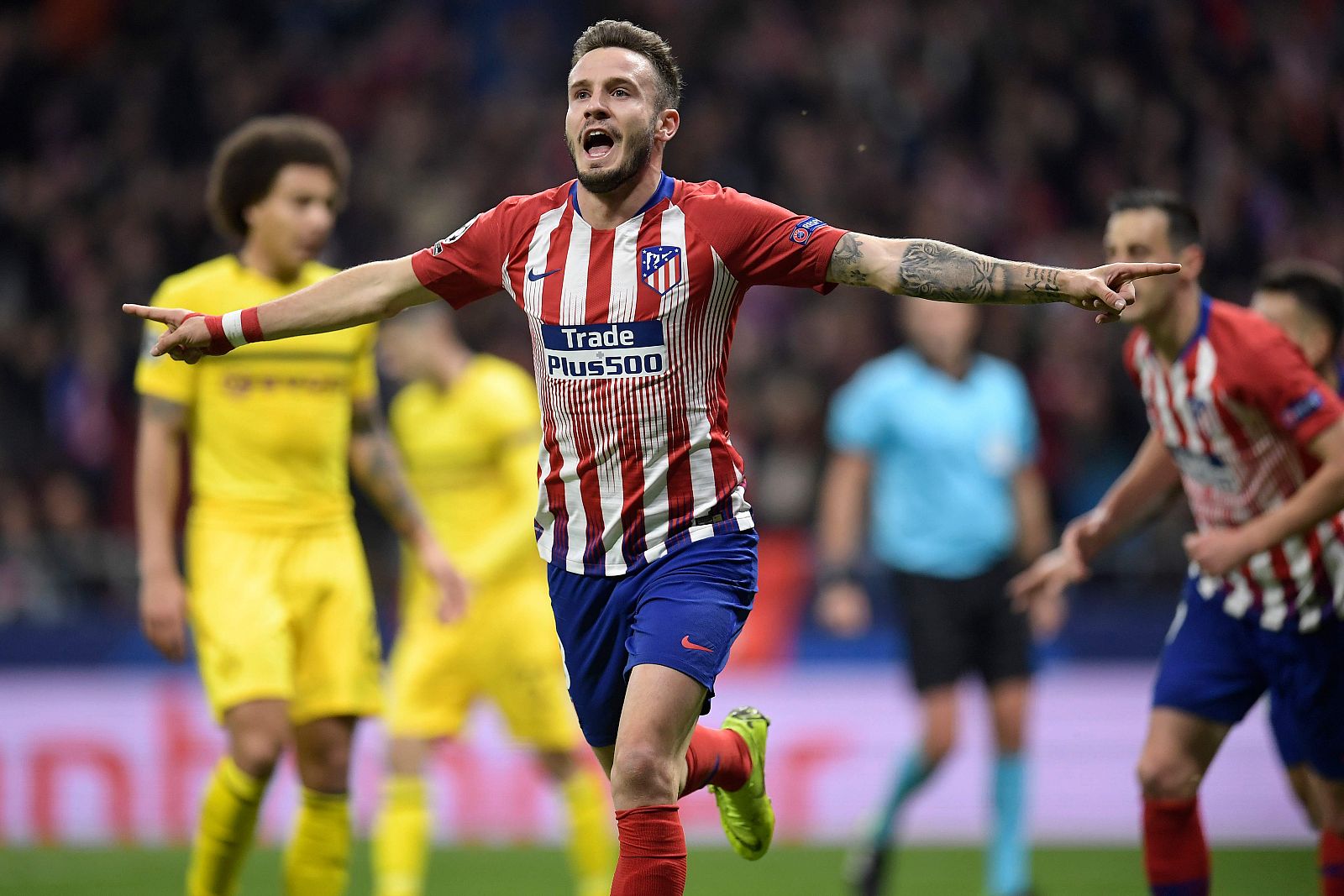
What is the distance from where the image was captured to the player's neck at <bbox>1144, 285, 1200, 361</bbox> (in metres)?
4.86

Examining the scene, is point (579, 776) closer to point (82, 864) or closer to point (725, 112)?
point (82, 864)

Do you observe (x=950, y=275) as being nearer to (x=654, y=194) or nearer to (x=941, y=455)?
(x=654, y=194)

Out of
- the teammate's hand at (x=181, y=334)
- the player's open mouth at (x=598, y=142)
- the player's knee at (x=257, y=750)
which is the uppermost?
the player's open mouth at (x=598, y=142)

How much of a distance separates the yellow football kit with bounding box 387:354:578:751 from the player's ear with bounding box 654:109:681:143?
9.94 feet

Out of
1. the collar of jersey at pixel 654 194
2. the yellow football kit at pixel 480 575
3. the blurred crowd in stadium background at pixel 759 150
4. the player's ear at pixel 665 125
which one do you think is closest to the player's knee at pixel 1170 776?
the collar of jersey at pixel 654 194

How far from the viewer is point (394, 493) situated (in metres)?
5.78

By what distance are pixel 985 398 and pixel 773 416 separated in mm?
3822

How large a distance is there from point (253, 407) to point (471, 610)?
6.45ft

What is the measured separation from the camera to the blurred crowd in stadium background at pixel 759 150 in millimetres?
11672

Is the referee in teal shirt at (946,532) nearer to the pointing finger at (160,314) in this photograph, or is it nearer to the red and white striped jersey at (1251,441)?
the red and white striped jersey at (1251,441)

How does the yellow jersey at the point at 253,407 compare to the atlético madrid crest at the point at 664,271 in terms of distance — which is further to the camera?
the yellow jersey at the point at 253,407

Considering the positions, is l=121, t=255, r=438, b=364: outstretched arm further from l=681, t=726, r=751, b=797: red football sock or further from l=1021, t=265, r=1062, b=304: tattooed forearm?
l=1021, t=265, r=1062, b=304: tattooed forearm

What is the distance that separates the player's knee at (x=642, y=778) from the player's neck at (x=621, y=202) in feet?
4.41

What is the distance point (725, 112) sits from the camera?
13.5 m
